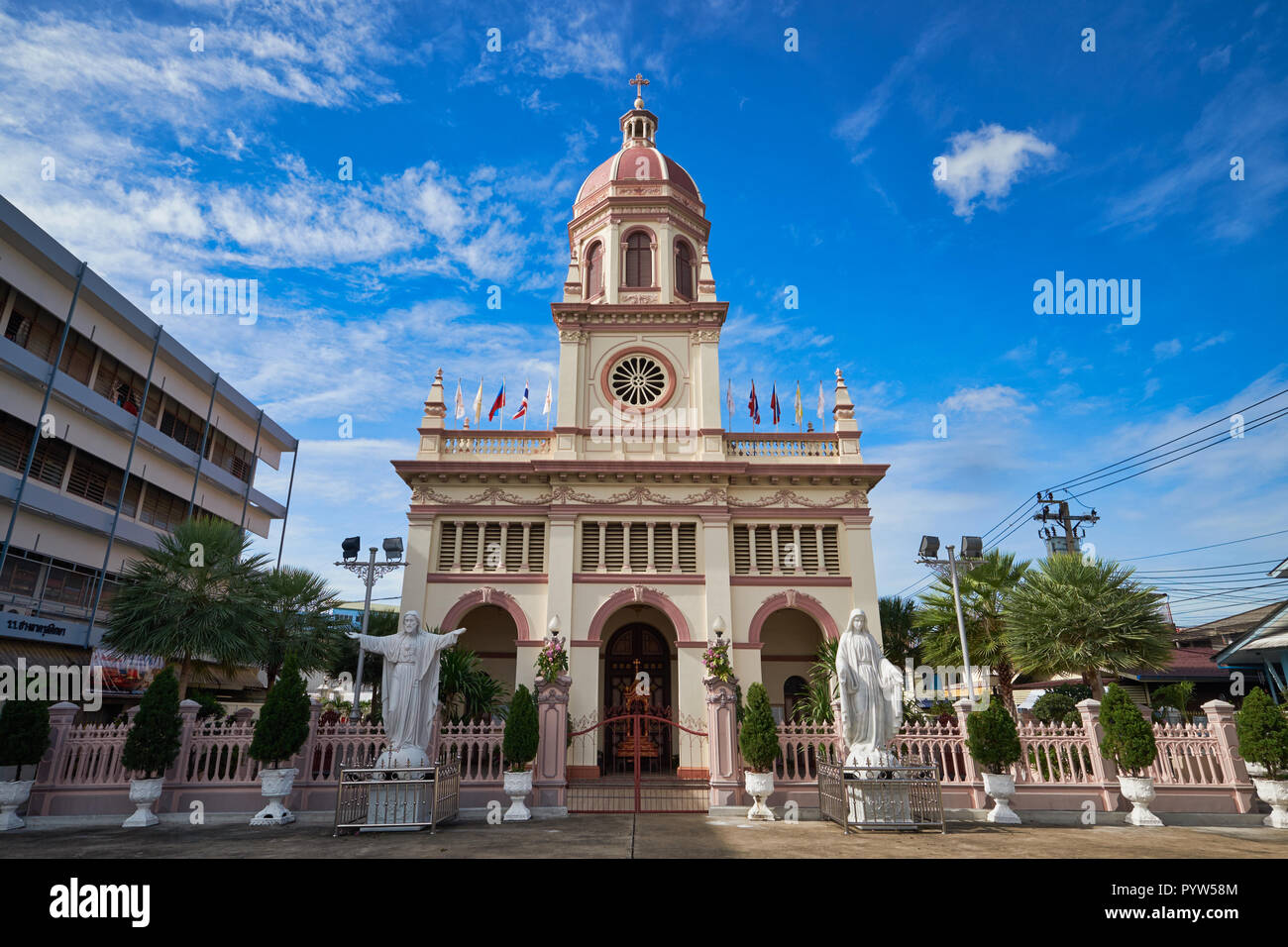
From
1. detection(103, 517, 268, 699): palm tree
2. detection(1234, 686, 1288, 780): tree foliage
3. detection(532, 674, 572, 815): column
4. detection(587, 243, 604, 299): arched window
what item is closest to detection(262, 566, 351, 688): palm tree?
detection(103, 517, 268, 699): palm tree

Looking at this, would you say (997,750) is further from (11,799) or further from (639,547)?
(11,799)

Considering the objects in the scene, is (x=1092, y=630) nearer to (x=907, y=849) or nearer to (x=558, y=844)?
(x=907, y=849)

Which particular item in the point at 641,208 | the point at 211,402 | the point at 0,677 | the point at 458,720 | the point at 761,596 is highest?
the point at 641,208

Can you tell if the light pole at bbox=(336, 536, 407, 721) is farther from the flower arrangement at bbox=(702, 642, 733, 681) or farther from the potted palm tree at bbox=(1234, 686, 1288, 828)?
the potted palm tree at bbox=(1234, 686, 1288, 828)

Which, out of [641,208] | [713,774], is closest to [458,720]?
[713,774]

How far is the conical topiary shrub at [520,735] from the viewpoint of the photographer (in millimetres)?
14172

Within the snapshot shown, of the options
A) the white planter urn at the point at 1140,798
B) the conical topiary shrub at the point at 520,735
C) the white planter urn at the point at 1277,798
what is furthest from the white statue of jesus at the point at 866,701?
the white planter urn at the point at 1277,798

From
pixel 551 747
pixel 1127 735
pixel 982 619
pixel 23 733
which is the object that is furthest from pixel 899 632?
pixel 23 733

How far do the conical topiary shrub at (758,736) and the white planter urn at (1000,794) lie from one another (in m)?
4.26

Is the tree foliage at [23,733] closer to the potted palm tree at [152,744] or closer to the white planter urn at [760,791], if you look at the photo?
the potted palm tree at [152,744]

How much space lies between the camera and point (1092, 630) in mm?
17922

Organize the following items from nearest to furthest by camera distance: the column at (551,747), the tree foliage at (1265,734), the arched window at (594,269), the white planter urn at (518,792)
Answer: the tree foliage at (1265,734), the white planter urn at (518,792), the column at (551,747), the arched window at (594,269)

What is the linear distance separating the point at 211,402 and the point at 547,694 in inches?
1149

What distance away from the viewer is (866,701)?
40.8ft
